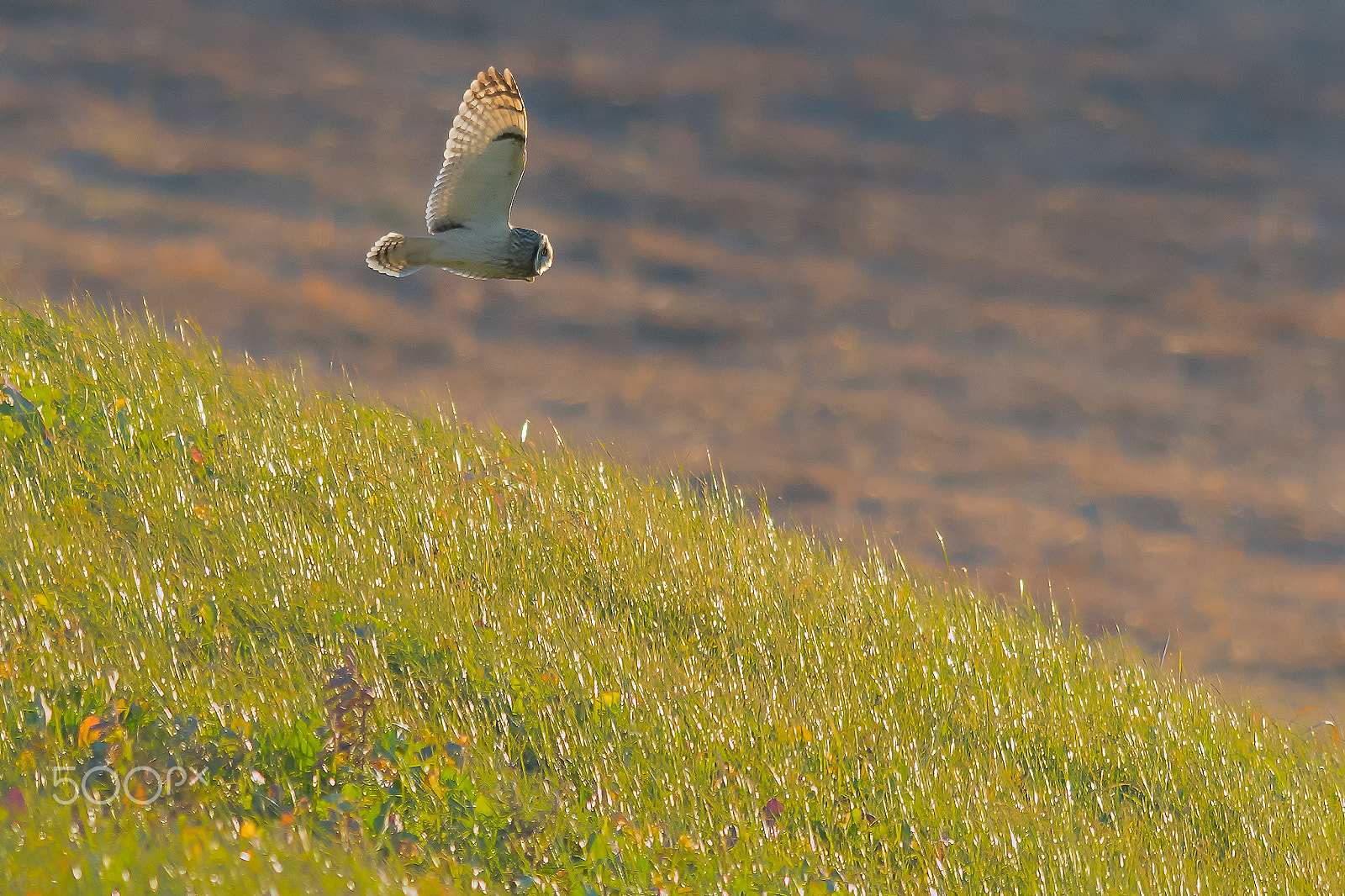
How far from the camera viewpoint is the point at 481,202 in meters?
5.39

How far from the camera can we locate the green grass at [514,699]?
14.6 feet

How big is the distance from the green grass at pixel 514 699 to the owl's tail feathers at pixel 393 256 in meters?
1.63

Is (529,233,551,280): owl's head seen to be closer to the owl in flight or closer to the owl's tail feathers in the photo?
the owl in flight

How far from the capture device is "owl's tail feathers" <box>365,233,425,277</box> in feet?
17.6

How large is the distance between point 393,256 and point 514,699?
2242 mm

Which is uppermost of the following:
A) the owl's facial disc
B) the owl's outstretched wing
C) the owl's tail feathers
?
the owl's outstretched wing

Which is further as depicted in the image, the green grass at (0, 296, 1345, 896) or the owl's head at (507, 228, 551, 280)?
the owl's head at (507, 228, 551, 280)

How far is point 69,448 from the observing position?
6457mm

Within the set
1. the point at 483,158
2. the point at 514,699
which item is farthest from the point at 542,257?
the point at 514,699

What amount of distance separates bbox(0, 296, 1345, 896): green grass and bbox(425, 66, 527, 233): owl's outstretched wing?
77.8 inches

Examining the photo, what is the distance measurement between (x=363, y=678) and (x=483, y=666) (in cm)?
60

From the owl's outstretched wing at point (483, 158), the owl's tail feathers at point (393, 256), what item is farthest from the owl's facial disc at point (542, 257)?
the owl's tail feathers at point (393, 256)

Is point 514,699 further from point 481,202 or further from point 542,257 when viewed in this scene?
point 481,202

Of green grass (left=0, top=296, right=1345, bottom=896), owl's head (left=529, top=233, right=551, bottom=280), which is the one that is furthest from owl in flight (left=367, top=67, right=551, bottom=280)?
green grass (left=0, top=296, right=1345, bottom=896)
